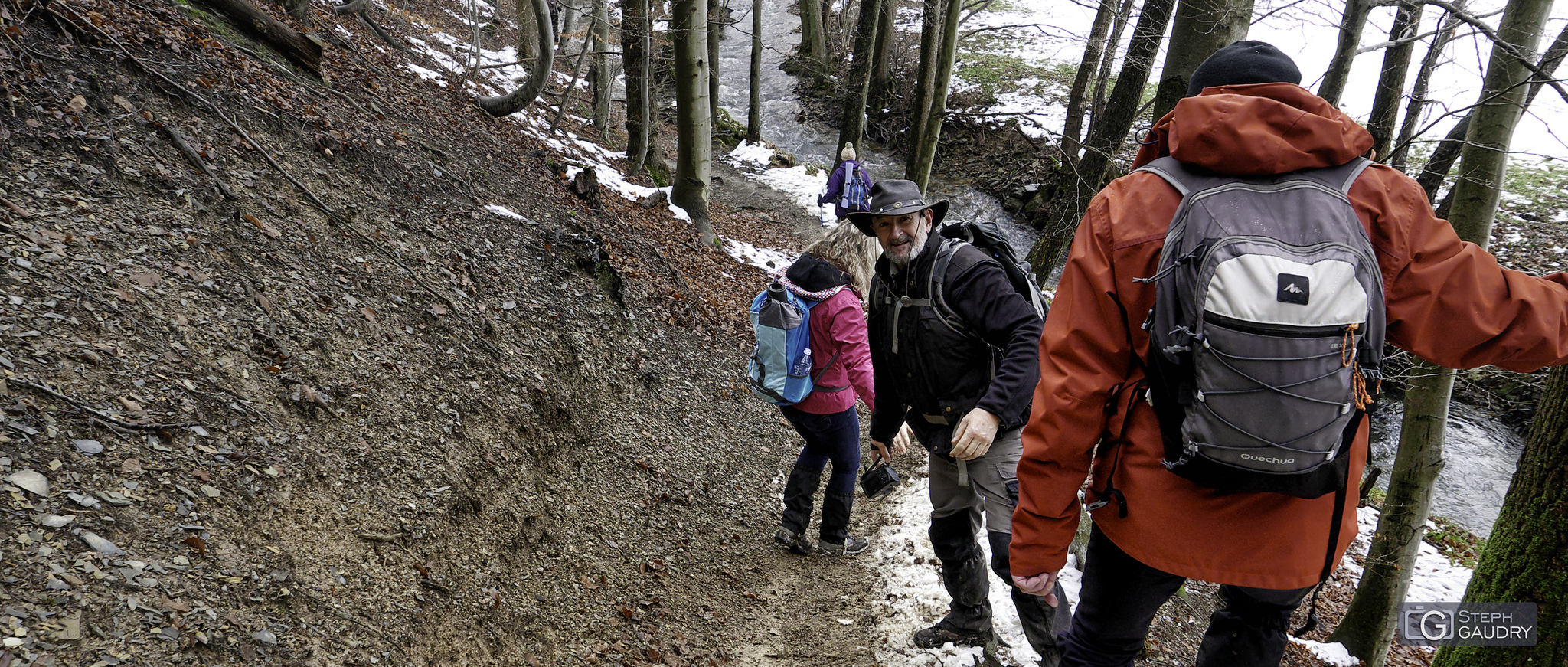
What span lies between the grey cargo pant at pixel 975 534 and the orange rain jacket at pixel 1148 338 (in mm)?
804

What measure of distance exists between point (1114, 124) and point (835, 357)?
4485 millimetres

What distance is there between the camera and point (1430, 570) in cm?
803

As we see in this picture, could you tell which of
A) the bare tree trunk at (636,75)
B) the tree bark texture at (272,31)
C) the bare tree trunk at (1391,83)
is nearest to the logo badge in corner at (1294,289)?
the tree bark texture at (272,31)

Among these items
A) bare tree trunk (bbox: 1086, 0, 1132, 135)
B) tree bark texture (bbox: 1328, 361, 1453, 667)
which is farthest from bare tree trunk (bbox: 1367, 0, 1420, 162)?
tree bark texture (bbox: 1328, 361, 1453, 667)

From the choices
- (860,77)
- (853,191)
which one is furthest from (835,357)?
(860,77)

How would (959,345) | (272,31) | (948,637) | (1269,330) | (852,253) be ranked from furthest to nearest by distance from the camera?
(272,31) < (852,253) < (948,637) < (959,345) < (1269,330)

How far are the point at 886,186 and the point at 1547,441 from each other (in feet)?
8.42

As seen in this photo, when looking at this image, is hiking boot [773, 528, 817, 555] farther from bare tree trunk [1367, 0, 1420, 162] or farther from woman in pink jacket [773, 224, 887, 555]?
bare tree trunk [1367, 0, 1420, 162]

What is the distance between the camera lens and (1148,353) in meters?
1.96

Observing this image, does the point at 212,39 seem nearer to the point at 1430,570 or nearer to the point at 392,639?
the point at 392,639

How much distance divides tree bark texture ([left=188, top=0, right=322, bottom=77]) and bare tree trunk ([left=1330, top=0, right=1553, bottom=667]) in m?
8.42

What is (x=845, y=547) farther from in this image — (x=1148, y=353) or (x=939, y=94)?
(x=939, y=94)

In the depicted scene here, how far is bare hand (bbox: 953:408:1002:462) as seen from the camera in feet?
9.55

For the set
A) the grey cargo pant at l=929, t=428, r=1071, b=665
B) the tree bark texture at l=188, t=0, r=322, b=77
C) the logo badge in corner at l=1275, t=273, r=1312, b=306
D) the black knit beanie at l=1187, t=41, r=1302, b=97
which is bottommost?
the grey cargo pant at l=929, t=428, r=1071, b=665
